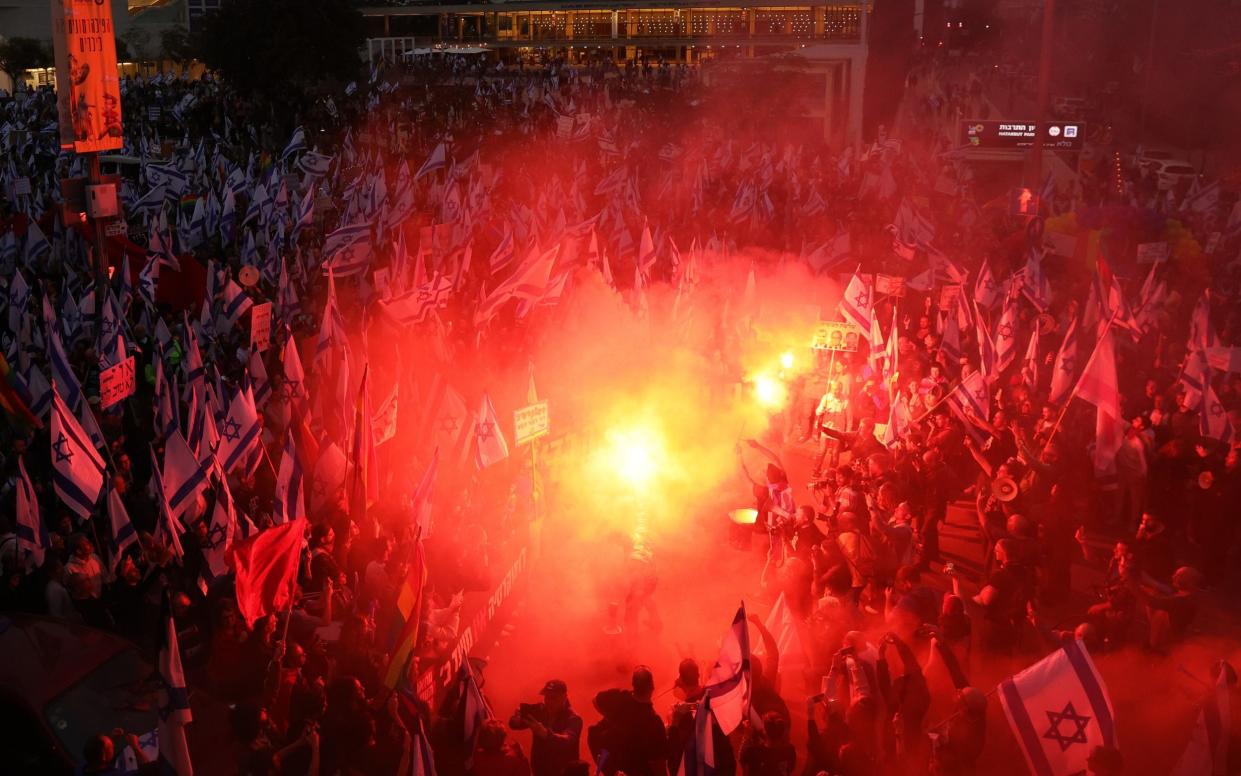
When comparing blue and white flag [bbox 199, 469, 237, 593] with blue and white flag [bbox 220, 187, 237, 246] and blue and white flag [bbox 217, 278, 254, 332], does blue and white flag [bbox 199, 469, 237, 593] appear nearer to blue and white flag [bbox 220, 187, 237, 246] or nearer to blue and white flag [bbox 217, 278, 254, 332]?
blue and white flag [bbox 217, 278, 254, 332]

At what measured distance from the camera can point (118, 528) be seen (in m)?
7.69

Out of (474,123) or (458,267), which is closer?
(458,267)

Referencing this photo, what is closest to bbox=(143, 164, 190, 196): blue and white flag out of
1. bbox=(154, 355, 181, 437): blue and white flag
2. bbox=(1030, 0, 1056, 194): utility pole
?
bbox=(154, 355, 181, 437): blue and white flag

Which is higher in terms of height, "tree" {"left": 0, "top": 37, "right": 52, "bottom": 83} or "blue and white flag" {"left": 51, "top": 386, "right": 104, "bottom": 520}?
"tree" {"left": 0, "top": 37, "right": 52, "bottom": 83}

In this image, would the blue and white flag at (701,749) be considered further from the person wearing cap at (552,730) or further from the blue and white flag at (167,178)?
the blue and white flag at (167,178)

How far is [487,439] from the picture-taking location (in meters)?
9.02

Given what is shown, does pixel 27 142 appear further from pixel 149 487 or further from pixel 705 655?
pixel 705 655

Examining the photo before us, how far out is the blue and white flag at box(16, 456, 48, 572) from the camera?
24.6 ft

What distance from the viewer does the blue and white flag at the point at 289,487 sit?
808cm

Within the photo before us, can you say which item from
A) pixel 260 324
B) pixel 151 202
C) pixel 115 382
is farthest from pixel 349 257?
pixel 115 382

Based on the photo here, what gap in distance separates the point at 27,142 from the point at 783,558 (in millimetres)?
26122

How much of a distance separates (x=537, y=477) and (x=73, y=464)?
12.1ft

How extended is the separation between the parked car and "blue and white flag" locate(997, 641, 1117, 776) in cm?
439

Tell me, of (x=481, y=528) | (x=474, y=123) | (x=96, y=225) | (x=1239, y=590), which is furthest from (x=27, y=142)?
(x=1239, y=590)
